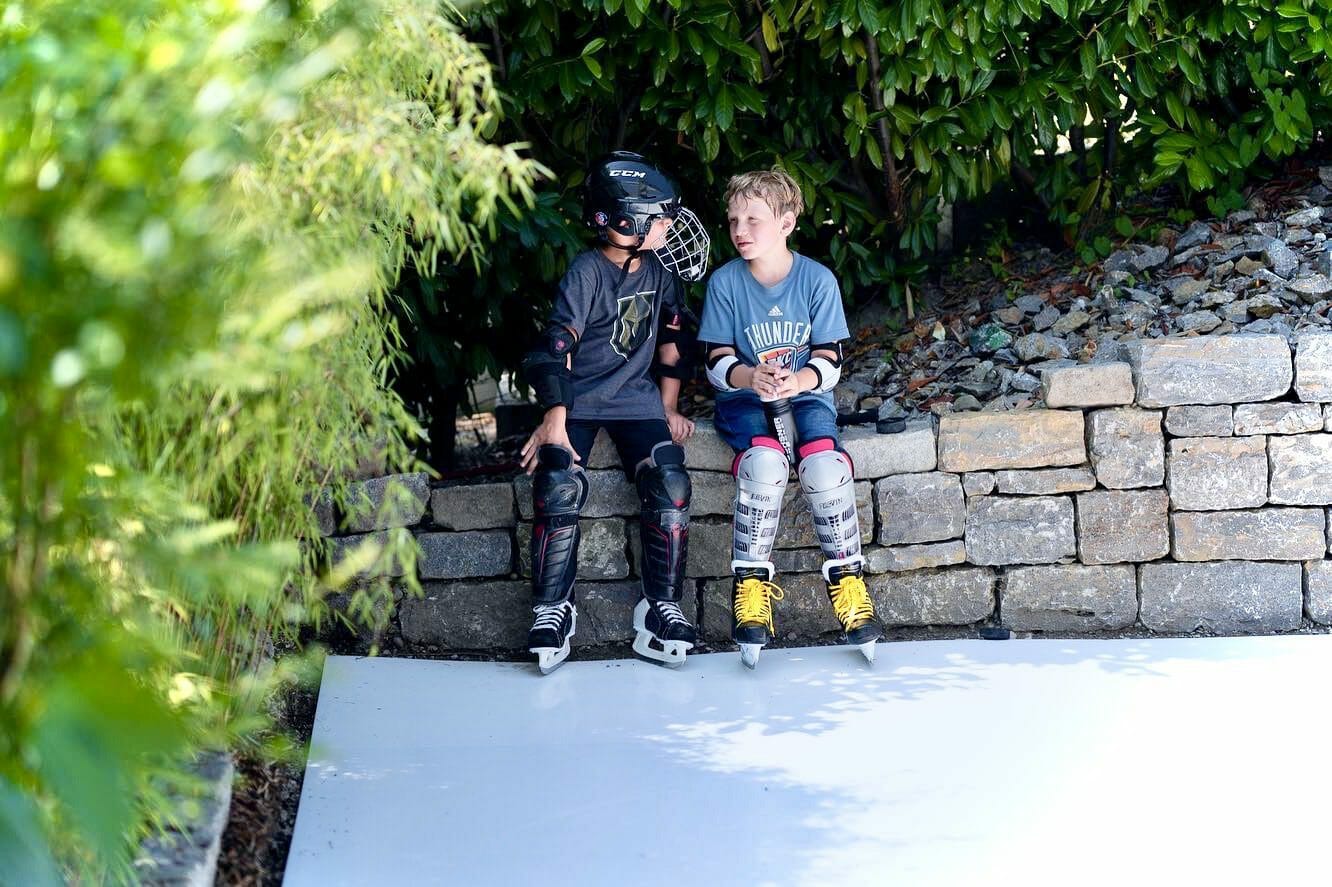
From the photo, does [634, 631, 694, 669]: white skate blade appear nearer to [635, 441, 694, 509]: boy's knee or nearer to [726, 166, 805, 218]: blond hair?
[635, 441, 694, 509]: boy's knee

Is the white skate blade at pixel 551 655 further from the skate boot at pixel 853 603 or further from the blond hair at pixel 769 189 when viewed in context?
the blond hair at pixel 769 189

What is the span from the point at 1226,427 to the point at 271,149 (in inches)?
108

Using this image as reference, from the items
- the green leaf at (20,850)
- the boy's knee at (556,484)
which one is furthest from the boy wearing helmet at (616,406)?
the green leaf at (20,850)

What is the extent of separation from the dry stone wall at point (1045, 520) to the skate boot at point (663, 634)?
0.20 meters

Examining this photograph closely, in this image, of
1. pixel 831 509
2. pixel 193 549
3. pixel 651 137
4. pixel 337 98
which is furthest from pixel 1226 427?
pixel 193 549

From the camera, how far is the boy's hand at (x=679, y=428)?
385cm

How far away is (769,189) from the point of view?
12.2 ft

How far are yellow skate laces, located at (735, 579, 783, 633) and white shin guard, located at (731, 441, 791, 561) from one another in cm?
7

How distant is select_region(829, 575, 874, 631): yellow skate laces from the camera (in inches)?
143

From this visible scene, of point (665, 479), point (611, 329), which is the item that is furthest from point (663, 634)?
point (611, 329)

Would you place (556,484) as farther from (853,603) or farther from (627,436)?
(853,603)

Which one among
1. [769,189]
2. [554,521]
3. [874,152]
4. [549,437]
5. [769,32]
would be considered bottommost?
[554,521]

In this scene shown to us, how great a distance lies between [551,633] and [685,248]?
116cm

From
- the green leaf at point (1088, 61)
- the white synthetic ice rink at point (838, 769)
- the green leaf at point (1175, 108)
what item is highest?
the green leaf at point (1088, 61)
